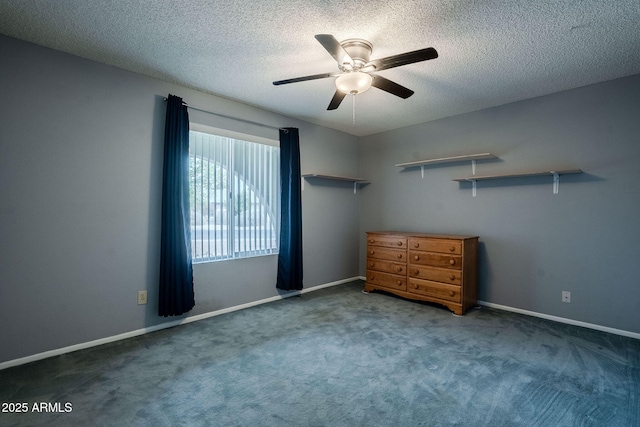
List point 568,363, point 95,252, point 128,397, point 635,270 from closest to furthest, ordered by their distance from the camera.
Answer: point 128,397 < point 568,363 < point 95,252 < point 635,270

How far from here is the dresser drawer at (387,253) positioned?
3.92 m

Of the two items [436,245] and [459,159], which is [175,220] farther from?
[459,159]

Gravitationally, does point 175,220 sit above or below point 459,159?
below

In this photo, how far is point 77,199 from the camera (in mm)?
2535

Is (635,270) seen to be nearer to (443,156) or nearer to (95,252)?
(443,156)

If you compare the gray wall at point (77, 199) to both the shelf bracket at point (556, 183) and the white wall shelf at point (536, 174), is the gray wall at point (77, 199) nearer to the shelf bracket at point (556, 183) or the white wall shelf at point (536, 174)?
the white wall shelf at point (536, 174)

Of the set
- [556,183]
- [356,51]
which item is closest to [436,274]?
[556,183]

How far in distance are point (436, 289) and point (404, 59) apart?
2665 mm

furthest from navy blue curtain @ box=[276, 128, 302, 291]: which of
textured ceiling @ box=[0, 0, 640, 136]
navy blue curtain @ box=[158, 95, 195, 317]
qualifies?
navy blue curtain @ box=[158, 95, 195, 317]

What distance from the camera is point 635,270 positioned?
2822 mm

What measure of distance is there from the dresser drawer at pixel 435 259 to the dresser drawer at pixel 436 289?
0.23 m

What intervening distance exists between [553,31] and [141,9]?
2911 millimetres

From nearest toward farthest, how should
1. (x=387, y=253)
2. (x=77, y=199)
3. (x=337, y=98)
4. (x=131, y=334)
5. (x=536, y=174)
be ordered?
(x=77, y=199), (x=337, y=98), (x=131, y=334), (x=536, y=174), (x=387, y=253)

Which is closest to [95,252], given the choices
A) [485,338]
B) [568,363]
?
[485,338]
